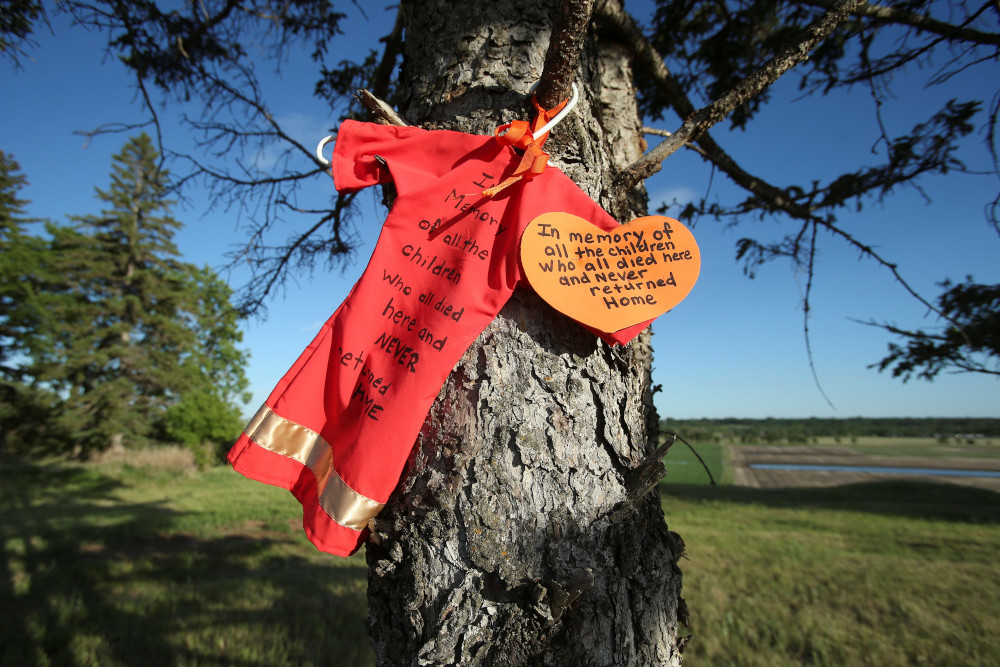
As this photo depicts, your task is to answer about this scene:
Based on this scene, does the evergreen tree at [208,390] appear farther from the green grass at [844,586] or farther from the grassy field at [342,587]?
the green grass at [844,586]

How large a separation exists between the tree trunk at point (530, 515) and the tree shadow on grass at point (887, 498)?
12.8 m

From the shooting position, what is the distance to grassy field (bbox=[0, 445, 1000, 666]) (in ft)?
13.0

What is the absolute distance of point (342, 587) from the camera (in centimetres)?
583

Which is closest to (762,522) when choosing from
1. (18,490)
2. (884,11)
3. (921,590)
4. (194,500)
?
(921,590)

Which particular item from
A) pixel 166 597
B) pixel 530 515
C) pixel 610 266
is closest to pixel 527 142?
pixel 610 266

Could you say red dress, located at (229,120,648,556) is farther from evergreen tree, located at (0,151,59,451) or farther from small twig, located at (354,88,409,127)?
evergreen tree, located at (0,151,59,451)

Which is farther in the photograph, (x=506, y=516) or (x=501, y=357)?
(x=501, y=357)

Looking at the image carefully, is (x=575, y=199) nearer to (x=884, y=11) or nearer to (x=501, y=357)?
(x=501, y=357)

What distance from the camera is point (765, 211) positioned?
2.98 metres

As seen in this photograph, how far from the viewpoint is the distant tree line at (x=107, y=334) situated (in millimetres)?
20781

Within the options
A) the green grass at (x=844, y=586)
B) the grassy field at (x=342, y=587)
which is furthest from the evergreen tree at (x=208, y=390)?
the green grass at (x=844, y=586)

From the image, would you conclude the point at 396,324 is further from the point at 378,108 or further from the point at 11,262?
the point at 11,262

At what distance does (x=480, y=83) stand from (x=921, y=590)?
7492 millimetres

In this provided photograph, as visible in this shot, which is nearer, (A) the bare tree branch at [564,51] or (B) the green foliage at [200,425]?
(A) the bare tree branch at [564,51]
